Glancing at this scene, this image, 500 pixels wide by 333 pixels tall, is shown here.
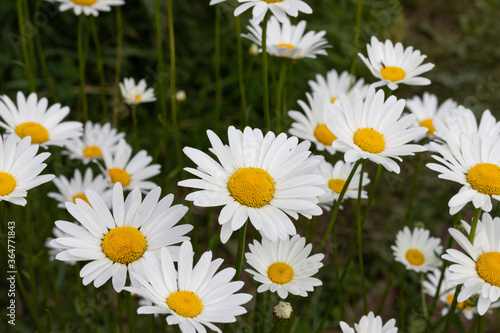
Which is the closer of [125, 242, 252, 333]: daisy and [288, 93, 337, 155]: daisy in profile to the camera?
[125, 242, 252, 333]: daisy

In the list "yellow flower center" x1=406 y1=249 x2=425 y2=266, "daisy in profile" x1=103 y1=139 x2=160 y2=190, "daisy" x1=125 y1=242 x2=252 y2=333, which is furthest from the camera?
"daisy in profile" x1=103 y1=139 x2=160 y2=190

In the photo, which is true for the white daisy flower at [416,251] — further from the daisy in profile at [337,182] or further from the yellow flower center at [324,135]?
the yellow flower center at [324,135]

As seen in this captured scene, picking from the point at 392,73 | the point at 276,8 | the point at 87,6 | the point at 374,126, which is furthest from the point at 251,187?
the point at 87,6

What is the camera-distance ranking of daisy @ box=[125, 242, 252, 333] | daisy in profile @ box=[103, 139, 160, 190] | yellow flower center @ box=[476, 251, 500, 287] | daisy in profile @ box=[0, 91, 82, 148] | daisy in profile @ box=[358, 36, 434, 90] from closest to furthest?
daisy @ box=[125, 242, 252, 333]
yellow flower center @ box=[476, 251, 500, 287]
daisy in profile @ box=[358, 36, 434, 90]
daisy in profile @ box=[0, 91, 82, 148]
daisy in profile @ box=[103, 139, 160, 190]

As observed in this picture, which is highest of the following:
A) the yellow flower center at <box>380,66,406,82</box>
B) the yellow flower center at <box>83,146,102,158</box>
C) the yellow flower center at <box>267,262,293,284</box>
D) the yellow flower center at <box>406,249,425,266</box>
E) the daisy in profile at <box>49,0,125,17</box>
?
the daisy in profile at <box>49,0,125,17</box>

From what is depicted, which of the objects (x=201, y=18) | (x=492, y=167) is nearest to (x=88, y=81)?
(x=201, y=18)

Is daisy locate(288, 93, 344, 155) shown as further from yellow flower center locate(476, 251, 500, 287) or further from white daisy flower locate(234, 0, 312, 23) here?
yellow flower center locate(476, 251, 500, 287)

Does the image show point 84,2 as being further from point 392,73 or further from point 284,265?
point 284,265

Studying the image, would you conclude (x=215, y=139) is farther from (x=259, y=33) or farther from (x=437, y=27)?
(x=437, y=27)

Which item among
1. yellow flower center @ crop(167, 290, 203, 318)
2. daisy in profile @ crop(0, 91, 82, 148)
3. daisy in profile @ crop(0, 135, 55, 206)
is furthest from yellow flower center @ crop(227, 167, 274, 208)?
daisy in profile @ crop(0, 91, 82, 148)
